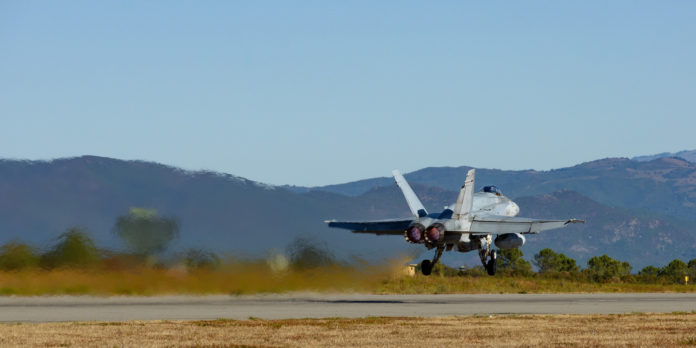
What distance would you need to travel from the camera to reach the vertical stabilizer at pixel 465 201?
53.6 meters

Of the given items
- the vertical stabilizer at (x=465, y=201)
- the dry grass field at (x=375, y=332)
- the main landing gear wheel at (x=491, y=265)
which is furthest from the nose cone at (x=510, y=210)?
the dry grass field at (x=375, y=332)

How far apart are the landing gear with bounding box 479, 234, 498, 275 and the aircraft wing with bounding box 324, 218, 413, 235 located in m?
4.69

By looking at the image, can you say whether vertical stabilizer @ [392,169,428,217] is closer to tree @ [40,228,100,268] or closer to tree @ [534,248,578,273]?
tree @ [40,228,100,268]

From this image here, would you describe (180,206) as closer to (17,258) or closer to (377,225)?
(17,258)

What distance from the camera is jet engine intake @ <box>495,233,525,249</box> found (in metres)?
55.9

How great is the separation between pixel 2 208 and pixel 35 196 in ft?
6.56

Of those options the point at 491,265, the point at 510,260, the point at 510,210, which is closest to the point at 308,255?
the point at 491,265

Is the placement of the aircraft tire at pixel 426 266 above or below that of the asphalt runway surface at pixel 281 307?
above

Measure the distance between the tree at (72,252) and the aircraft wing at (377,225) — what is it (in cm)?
1366

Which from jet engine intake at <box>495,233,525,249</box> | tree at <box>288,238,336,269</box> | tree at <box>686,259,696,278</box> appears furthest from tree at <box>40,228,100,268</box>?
tree at <box>686,259,696,278</box>

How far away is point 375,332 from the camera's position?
3362 centimetres

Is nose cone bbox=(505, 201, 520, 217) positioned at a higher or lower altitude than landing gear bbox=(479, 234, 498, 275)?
higher

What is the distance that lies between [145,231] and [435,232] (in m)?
16.5

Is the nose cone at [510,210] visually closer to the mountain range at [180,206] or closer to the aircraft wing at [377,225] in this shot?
the mountain range at [180,206]
